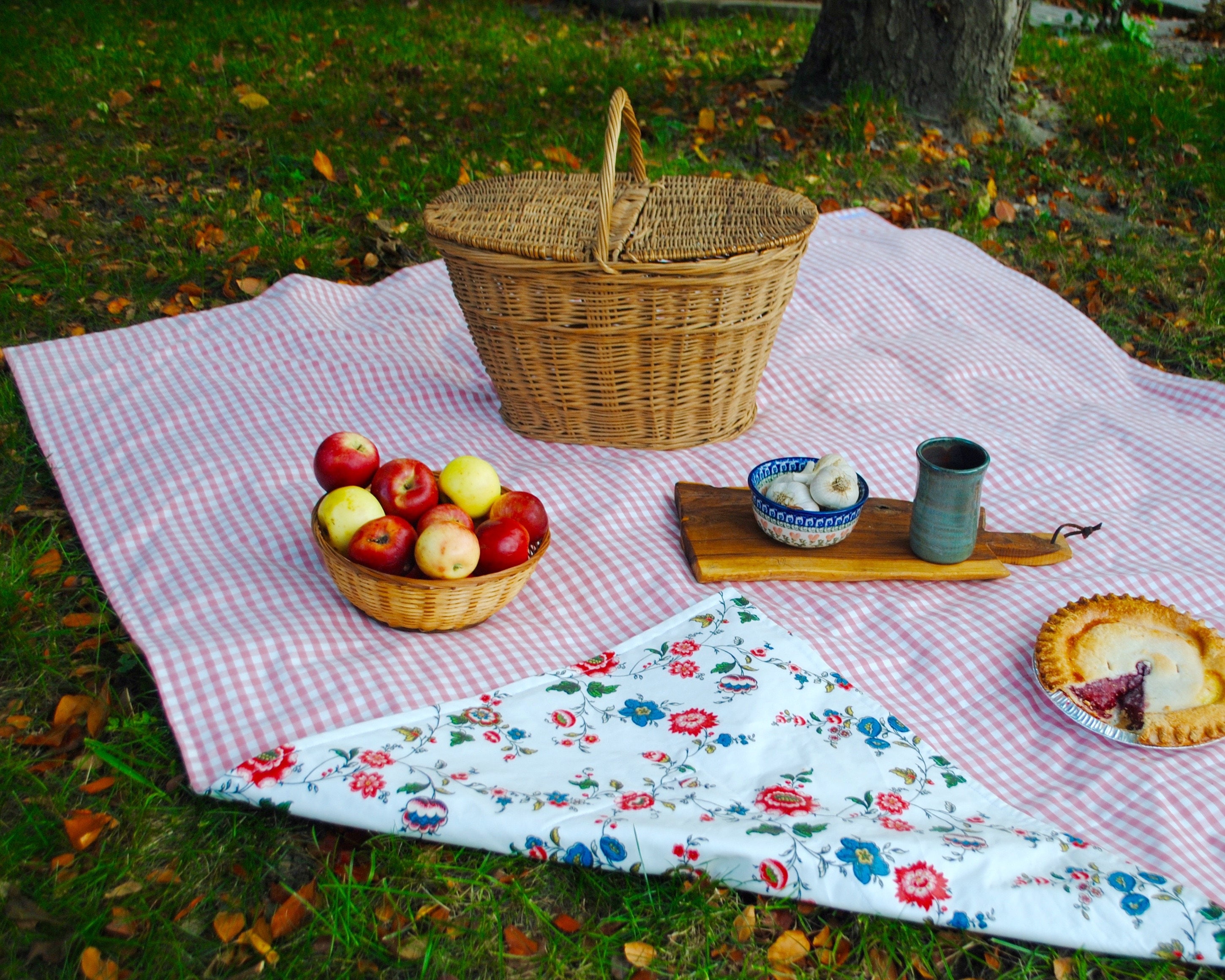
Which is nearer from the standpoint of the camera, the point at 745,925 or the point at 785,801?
the point at 745,925

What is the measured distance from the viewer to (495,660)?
247 cm

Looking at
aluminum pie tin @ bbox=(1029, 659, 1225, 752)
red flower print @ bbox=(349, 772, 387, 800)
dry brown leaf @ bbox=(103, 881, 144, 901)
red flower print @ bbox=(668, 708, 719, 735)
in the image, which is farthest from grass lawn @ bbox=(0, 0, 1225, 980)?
aluminum pie tin @ bbox=(1029, 659, 1225, 752)

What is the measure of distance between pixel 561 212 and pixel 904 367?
1578mm

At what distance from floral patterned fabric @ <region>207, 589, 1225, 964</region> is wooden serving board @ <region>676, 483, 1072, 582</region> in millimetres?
347

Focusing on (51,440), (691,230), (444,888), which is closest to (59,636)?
(51,440)

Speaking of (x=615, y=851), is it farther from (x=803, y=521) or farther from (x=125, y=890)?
(x=803, y=521)

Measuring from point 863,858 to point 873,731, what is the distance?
423 millimetres

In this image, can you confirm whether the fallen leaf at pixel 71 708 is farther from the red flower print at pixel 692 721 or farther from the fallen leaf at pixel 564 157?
the fallen leaf at pixel 564 157

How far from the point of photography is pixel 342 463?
2.60 meters

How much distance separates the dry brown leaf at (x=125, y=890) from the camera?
192cm

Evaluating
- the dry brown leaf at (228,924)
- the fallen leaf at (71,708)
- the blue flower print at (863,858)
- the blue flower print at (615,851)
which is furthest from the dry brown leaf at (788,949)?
the fallen leaf at (71,708)

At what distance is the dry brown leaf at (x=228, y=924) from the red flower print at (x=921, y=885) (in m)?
1.23

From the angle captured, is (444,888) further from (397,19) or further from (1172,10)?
(1172,10)

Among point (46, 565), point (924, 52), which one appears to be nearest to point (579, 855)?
point (46, 565)
